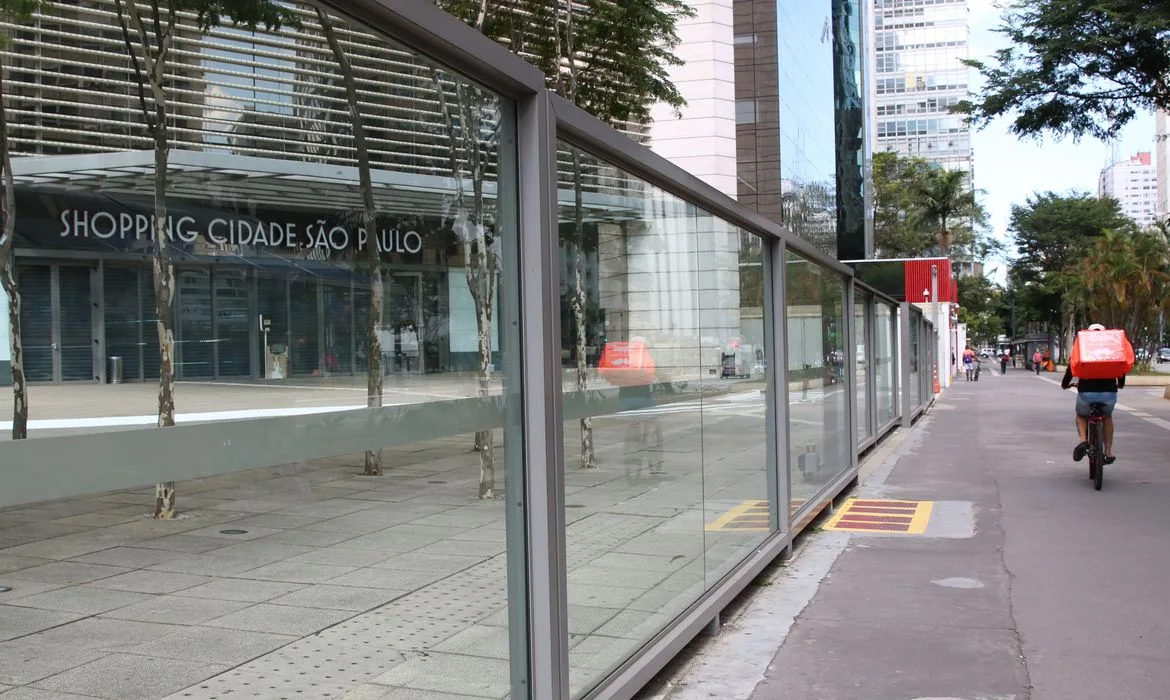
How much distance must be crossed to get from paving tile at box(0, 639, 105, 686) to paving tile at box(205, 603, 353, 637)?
0.29 meters

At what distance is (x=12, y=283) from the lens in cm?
171

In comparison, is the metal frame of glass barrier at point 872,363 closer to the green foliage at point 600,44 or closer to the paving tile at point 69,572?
the green foliage at point 600,44

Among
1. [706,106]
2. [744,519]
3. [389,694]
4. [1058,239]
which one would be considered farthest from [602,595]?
[1058,239]

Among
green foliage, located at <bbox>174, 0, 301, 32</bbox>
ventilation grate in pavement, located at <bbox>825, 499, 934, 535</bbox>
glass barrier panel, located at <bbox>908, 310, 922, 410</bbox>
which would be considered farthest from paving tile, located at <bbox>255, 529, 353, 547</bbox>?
glass barrier panel, located at <bbox>908, 310, 922, 410</bbox>

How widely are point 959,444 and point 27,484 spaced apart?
1644 centimetres

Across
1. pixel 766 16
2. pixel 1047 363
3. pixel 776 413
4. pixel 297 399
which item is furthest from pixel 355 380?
pixel 1047 363

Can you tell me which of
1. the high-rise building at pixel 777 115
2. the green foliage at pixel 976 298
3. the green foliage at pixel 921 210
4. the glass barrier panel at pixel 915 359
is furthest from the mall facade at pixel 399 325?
the green foliage at pixel 976 298

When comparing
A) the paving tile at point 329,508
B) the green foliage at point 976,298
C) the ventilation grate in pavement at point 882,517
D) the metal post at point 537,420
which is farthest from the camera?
the green foliage at point 976,298

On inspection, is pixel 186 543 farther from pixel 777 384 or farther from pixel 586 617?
pixel 777 384

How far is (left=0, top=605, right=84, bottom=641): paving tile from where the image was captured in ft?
5.64

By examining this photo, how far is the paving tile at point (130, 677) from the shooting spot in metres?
1.83

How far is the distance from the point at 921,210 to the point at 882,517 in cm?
6788

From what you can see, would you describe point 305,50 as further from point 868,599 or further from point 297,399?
point 868,599

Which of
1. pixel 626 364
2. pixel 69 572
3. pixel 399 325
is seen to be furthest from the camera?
pixel 626 364
